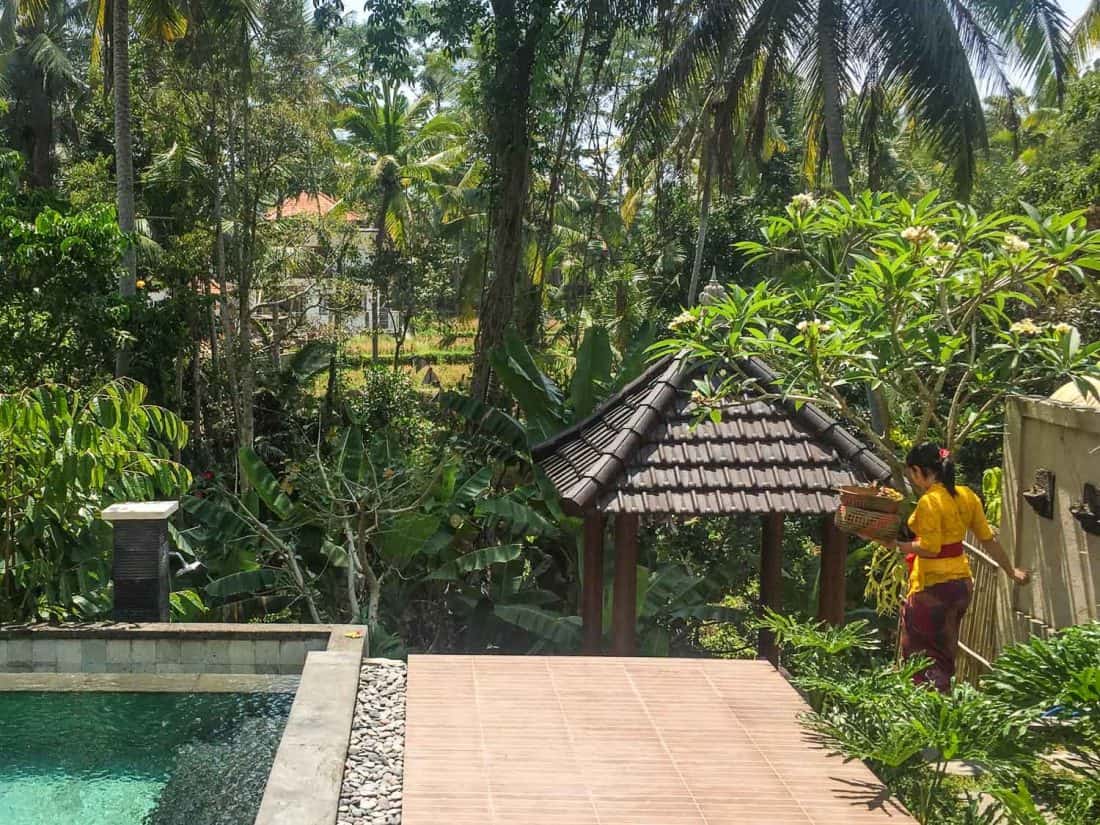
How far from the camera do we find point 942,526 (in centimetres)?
572

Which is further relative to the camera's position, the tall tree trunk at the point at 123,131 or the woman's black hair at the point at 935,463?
the tall tree trunk at the point at 123,131

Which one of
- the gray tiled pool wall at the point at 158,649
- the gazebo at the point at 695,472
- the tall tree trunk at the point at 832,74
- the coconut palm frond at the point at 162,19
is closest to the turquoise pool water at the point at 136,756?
the gray tiled pool wall at the point at 158,649

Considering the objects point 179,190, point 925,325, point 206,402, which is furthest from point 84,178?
point 925,325

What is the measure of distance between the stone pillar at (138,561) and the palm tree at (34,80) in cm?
2119

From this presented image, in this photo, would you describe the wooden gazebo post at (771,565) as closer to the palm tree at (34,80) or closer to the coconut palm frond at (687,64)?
the coconut palm frond at (687,64)

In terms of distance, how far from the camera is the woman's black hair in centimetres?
573

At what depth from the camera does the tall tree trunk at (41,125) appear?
2688 centimetres

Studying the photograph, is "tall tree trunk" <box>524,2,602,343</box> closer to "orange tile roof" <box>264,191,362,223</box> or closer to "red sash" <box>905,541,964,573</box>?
"orange tile roof" <box>264,191,362,223</box>

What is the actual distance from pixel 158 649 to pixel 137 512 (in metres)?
1.00

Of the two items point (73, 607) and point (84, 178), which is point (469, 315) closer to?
point (84, 178)

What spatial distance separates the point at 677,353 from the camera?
8.08 m

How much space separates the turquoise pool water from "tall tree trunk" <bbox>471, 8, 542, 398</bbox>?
815 centimetres

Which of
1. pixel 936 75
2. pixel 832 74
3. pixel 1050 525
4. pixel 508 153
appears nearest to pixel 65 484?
pixel 1050 525

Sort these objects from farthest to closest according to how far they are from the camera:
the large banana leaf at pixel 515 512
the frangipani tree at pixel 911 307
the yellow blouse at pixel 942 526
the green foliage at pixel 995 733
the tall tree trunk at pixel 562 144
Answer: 1. the tall tree trunk at pixel 562 144
2. the large banana leaf at pixel 515 512
3. the yellow blouse at pixel 942 526
4. the frangipani tree at pixel 911 307
5. the green foliage at pixel 995 733
